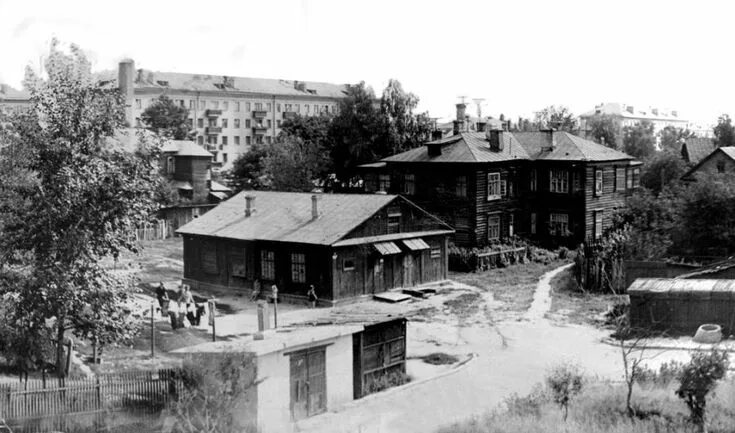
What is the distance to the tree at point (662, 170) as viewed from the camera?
63875 millimetres

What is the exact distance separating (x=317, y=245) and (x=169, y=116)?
52798mm

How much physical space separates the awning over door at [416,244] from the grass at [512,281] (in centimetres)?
306

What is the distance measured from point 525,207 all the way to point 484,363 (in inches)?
1064

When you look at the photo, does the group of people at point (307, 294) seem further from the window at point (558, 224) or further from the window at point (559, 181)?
the window at point (559, 181)

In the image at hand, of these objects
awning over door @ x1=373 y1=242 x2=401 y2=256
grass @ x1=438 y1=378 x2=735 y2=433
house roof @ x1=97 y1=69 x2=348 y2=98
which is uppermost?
house roof @ x1=97 y1=69 x2=348 y2=98

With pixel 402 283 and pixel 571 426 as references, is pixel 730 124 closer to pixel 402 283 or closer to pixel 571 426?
pixel 402 283

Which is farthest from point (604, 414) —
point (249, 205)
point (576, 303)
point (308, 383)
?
point (249, 205)

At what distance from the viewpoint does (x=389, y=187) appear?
5231 centimetres

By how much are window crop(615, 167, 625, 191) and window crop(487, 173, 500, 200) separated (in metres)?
8.15

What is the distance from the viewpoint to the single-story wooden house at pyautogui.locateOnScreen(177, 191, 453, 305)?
113 ft

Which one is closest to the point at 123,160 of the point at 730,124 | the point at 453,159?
the point at 453,159

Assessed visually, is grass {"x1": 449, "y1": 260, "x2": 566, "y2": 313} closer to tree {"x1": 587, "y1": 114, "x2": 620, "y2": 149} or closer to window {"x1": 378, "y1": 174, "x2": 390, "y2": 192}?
window {"x1": 378, "y1": 174, "x2": 390, "y2": 192}

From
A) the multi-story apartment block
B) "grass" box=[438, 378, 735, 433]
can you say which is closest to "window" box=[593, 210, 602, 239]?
"grass" box=[438, 378, 735, 433]

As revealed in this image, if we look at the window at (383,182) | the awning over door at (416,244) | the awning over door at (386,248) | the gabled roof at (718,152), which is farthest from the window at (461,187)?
the gabled roof at (718,152)
